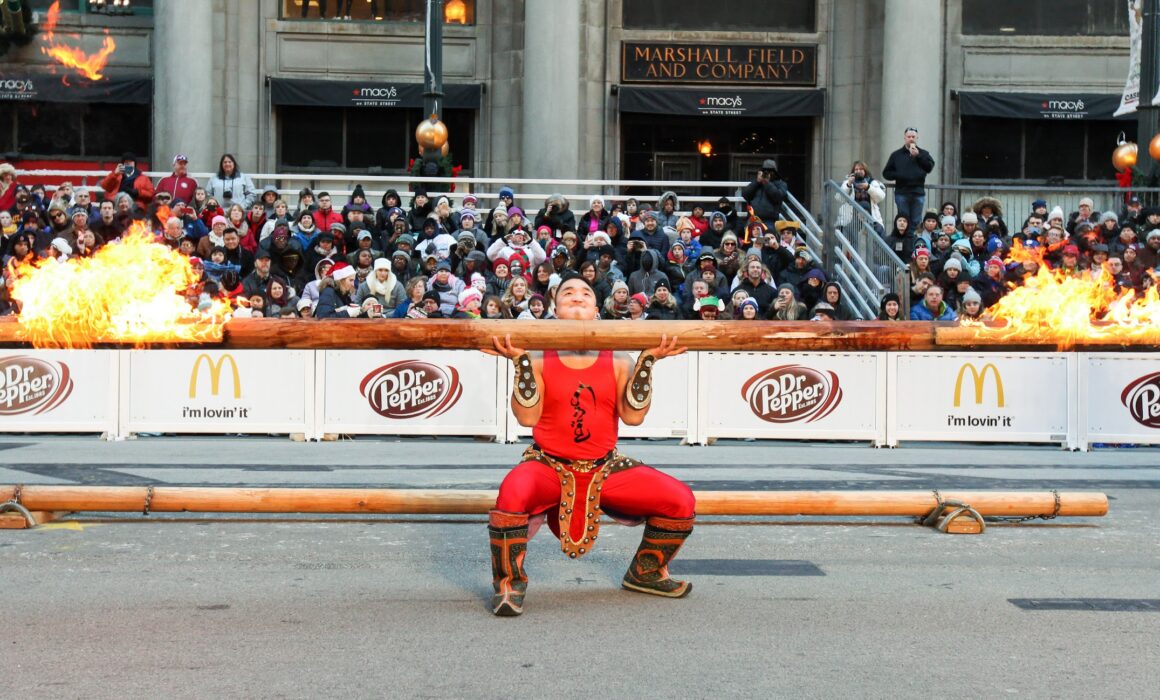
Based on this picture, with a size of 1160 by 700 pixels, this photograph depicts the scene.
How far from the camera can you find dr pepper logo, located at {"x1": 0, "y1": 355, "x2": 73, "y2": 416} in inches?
649

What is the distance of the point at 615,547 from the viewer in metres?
8.73

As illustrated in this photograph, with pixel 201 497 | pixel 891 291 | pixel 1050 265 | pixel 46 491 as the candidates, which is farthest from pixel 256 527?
pixel 1050 265

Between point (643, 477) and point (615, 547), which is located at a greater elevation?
point (643, 477)

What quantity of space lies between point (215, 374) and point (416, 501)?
8.59 metres

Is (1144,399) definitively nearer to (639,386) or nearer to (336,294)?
(336,294)

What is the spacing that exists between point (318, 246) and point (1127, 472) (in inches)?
399

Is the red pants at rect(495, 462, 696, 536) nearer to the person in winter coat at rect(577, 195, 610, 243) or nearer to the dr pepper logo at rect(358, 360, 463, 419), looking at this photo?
the dr pepper logo at rect(358, 360, 463, 419)

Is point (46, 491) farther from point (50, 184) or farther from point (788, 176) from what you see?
point (788, 176)

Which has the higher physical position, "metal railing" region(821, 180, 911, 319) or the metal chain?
"metal railing" region(821, 180, 911, 319)

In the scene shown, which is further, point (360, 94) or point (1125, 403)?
point (360, 94)

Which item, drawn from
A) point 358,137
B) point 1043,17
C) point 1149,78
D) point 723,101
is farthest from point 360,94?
point 1149,78

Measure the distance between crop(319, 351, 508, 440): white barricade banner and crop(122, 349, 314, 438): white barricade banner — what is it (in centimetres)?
27

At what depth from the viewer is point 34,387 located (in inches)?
650

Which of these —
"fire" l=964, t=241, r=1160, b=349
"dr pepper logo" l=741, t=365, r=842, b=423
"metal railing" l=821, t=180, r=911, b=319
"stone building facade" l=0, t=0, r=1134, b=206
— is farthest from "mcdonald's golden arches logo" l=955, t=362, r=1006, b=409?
"stone building facade" l=0, t=0, r=1134, b=206
